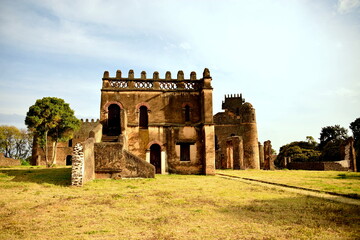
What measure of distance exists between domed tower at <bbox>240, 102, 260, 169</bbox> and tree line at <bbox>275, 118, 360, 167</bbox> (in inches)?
327

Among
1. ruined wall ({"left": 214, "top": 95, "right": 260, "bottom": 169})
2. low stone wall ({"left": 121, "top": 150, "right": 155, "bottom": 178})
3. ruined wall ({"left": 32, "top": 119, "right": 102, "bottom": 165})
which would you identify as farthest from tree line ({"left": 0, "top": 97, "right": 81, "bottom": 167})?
ruined wall ({"left": 214, "top": 95, "right": 260, "bottom": 169})

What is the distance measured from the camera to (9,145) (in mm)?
50250

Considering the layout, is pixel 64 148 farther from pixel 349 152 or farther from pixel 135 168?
pixel 349 152

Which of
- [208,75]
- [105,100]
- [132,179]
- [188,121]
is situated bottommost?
[132,179]

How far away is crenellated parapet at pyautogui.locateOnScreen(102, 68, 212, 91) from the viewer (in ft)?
65.6

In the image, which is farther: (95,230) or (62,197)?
(62,197)

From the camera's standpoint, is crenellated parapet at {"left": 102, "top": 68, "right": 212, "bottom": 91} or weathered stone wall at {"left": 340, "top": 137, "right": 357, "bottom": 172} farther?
weathered stone wall at {"left": 340, "top": 137, "right": 357, "bottom": 172}

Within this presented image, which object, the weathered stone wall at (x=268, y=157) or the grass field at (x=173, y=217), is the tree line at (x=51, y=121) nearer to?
the grass field at (x=173, y=217)

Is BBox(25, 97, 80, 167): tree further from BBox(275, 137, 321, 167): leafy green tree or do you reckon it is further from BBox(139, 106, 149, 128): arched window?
BBox(275, 137, 321, 167): leafy green tree

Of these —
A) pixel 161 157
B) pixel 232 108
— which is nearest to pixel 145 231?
pixel 161 157

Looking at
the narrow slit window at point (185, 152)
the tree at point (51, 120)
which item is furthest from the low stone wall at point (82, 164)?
the tree at point (51, 120)

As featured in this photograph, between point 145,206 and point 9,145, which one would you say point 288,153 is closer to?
point 145,206

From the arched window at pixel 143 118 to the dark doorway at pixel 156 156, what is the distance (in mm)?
1863

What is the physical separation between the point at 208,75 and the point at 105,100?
27.9 feet
